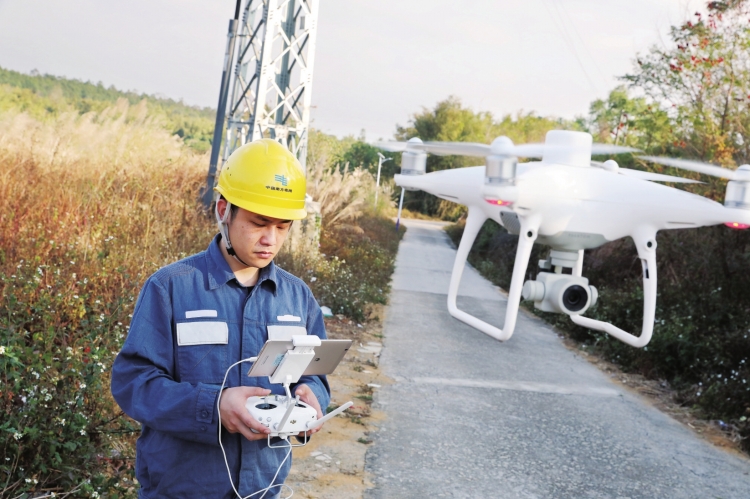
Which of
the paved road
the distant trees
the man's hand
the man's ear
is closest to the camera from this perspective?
the man's hand

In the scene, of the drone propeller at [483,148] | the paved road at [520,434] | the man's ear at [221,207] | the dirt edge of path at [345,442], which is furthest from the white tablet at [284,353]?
the paved road at [520,434]

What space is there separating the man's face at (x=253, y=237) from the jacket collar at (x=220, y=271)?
0.07 m

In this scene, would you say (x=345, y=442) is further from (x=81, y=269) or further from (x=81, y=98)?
(x=81, y=98)

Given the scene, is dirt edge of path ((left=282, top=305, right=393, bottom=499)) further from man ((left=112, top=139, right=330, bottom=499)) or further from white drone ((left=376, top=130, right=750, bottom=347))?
white drone ((left=376, top=130, right=750, bottom=347))

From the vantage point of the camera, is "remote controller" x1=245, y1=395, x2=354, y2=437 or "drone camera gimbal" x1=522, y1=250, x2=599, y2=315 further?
"drone camera gimbal" x1=522, y1=250, x2=599, y2=315

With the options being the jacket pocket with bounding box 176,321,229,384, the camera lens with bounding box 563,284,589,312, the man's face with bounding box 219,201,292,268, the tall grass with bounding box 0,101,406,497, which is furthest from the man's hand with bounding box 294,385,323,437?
the tall grass with bounding box 0,101,406,497

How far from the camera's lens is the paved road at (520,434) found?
18.7 feet

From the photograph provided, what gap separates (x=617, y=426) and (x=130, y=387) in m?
6.27

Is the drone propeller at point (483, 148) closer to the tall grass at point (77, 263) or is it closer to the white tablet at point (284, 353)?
the white tablet at point (284, 353)

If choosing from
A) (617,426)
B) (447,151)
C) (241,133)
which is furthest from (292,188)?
(241,133)

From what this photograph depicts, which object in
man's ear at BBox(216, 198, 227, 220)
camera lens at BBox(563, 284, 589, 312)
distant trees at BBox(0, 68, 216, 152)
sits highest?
distant trees at BBox(0, 68, 216, 152)

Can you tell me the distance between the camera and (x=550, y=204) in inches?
101

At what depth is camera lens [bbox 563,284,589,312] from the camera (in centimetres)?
270

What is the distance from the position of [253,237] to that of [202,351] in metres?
0.37
